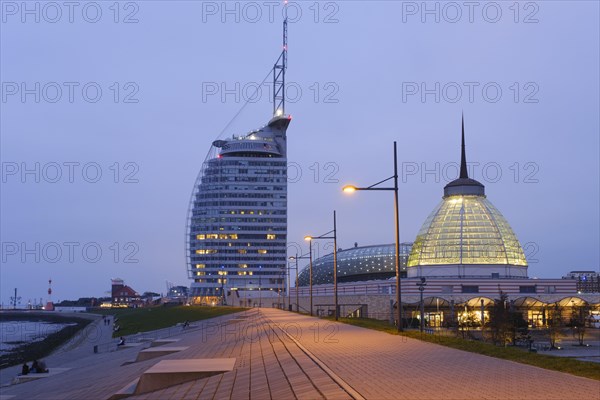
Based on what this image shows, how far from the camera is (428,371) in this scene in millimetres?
15250

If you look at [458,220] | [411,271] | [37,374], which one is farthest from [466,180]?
[37,374]

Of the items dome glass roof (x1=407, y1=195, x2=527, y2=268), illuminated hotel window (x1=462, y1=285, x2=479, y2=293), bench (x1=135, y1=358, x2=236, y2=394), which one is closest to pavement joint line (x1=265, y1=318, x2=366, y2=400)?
bench (x1=135, y1=358, x2=236, y2=394)

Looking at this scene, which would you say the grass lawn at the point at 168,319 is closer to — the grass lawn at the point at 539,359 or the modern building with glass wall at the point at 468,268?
the modern building with glass wall at the point at 468,268

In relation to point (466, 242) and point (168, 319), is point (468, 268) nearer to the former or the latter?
point (466, 242)

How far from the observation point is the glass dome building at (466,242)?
132 meters

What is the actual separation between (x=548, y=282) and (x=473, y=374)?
392 feet

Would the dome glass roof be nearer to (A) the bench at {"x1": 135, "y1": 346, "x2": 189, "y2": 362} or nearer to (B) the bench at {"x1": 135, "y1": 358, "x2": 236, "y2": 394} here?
(A) the bench at {"x1": 135, "y1": 346, "x2": 189, "y2": 362}

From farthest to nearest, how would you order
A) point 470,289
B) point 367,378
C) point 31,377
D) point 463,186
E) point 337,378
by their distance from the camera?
point 463,186 → point 470,289 → point 31,377 → point 367,378 → point 337,378

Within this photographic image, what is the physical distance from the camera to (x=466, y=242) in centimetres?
13388

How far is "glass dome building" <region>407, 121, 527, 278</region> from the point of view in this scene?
131750 millimetres

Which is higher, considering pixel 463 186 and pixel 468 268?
pixel 463 186

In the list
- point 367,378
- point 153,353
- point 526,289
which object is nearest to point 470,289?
point 526,289

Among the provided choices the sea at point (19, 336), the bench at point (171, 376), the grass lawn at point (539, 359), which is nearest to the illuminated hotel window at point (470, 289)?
the sea at point (19, 336)

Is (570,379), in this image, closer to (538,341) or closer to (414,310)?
(538,341)
